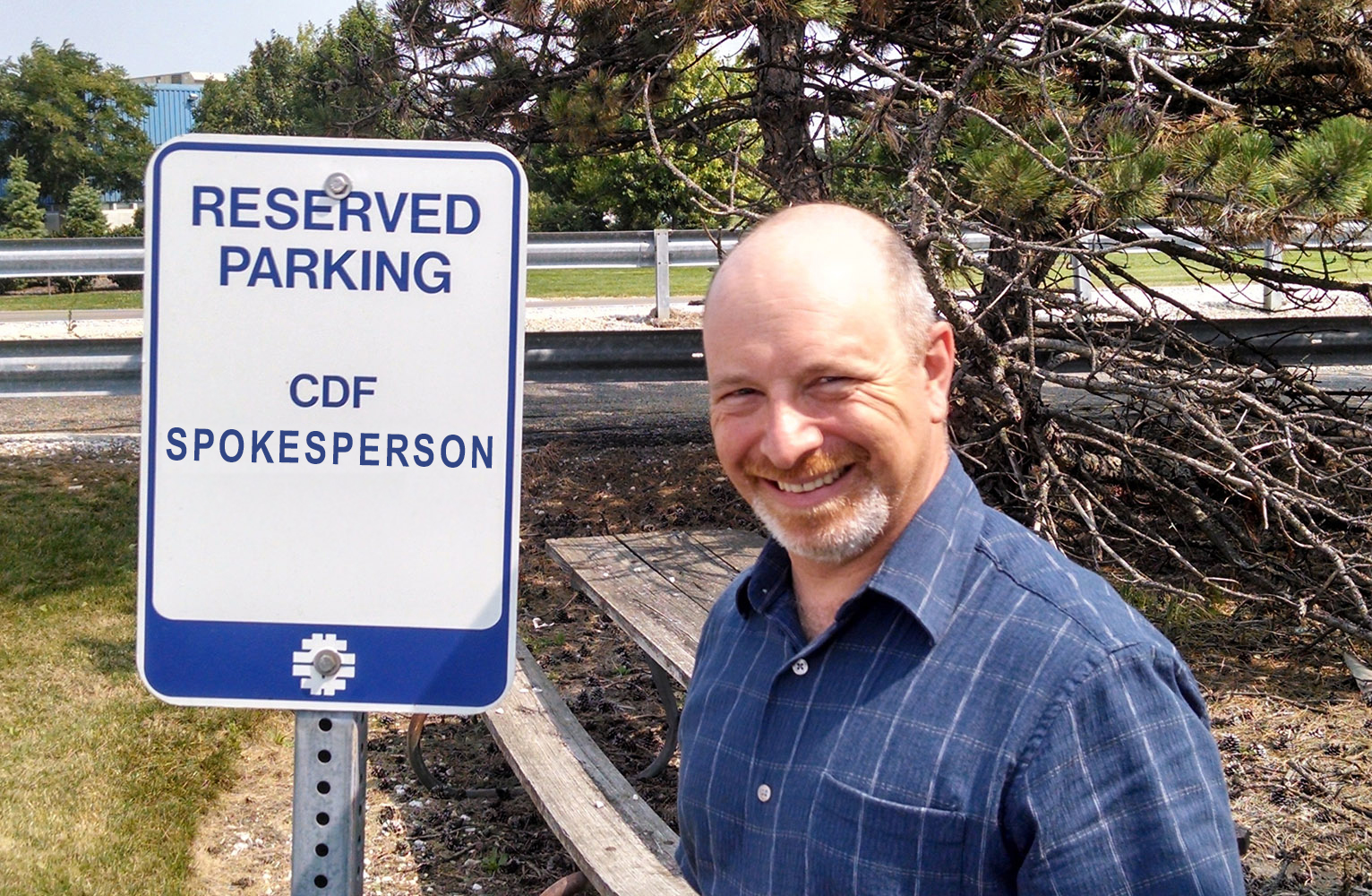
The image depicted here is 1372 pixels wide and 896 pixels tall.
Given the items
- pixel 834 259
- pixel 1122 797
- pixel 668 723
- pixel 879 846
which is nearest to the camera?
pixel 1122 797

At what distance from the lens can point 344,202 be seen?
177cm

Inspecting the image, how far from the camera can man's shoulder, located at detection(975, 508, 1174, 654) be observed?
1.28 meters

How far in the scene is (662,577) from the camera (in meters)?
4.48

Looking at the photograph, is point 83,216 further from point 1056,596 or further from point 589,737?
point 1056,596

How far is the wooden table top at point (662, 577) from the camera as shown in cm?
382

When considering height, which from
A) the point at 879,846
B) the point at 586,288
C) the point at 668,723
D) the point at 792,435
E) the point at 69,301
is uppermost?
the point at 792,435

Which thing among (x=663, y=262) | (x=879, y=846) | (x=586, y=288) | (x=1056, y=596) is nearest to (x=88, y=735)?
(x=879, y=846)

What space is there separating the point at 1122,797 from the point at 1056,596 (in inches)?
8.3

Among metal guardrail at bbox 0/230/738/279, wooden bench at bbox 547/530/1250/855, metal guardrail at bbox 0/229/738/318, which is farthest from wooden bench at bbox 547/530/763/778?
metal guardrail at bbox 0/229/738/318

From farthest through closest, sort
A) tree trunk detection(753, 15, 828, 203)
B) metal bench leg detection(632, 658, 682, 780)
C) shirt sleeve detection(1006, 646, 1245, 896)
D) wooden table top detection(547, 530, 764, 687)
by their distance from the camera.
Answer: tree trunk detection(753, 15, 828, 203) < metal bench leg detection(632, 658, 682, 780) < wooden table top detection(547, 530, 764, 687) < shirt sleeve detection(1006, 646, 1245, 896)

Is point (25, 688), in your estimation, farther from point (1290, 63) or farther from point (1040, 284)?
point (1290, 63)

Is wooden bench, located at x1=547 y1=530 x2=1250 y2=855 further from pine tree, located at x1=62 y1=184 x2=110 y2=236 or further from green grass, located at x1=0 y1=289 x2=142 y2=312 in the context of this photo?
pine tree, located at x1=62 y1=184 x2=110 y2=236

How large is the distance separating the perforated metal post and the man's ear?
896mm

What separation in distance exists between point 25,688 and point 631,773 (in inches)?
85.4
